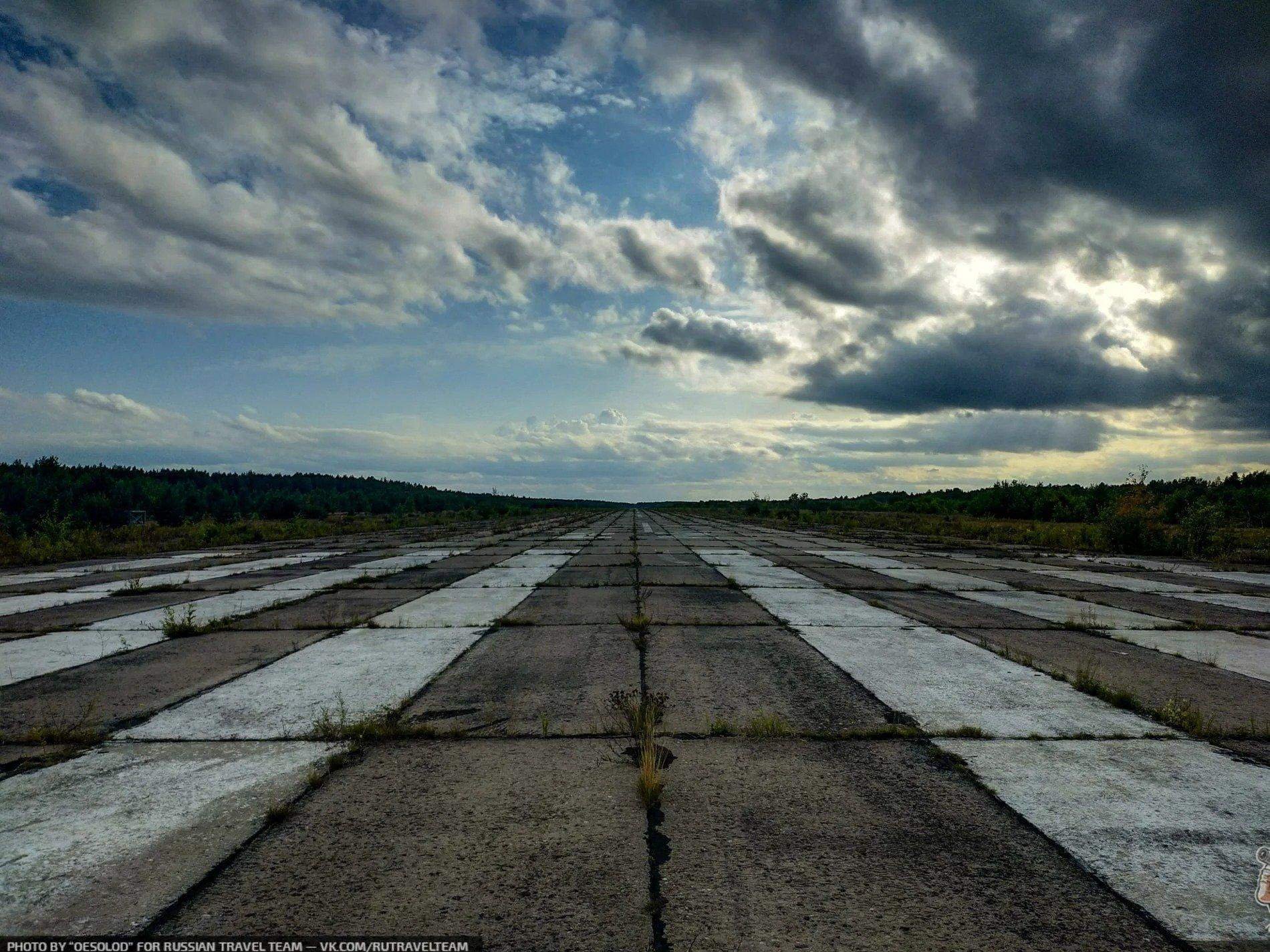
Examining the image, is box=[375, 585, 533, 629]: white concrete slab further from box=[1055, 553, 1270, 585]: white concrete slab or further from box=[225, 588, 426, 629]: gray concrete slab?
box=[1055, 553, 1270, 585]: white concrete slab

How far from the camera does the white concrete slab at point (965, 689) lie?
4.24 m

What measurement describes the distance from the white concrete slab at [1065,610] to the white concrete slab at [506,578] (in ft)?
24.2

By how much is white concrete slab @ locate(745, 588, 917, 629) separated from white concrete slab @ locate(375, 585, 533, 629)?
3.66m

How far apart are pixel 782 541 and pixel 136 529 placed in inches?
1037

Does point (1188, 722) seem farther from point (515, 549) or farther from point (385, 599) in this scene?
point (515, 549)

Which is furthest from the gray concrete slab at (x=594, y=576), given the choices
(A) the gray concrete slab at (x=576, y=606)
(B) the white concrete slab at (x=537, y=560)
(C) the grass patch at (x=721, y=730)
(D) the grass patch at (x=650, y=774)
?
(D) the grass patch at (x=650, y=774)

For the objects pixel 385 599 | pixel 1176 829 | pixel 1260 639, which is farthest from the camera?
pixel 385 599

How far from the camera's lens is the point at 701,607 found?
9.07 metres

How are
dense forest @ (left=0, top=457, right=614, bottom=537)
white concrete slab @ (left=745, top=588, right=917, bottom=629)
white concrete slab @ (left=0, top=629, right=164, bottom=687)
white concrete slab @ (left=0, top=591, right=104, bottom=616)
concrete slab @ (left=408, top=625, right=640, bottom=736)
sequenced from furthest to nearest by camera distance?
dense forest @ (left=0, top=457, right=614, bottom=537) < white concrete slab @ (left=0, top=591, right=104, bottom=616) < white concrete slab @ (left=745, top=588, right=917, bottom=629) < white concrete slab @ (left=0, top=629, right=164, bottom=687) < concrete slab @ (left=408, top=625, right=640, bottom=736)

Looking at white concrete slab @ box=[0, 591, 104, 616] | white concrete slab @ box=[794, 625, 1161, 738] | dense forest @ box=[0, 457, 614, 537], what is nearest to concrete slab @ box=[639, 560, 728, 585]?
white concrete slab @ box=[794, 625, 1161, 738]

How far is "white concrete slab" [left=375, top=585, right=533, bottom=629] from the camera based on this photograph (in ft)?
A: 25.7

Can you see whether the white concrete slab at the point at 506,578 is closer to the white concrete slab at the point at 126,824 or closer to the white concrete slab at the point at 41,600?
the white concrete slab at the point at 41,600

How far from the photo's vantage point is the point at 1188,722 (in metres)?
4.22

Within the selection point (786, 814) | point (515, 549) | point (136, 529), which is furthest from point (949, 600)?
point (136, 529)
